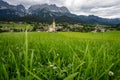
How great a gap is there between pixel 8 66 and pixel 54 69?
0.63 m

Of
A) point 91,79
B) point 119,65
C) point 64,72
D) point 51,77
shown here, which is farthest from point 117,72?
point 51,77

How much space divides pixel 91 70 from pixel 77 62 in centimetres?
28

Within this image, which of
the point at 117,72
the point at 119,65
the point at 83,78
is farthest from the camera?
the point at 119,65

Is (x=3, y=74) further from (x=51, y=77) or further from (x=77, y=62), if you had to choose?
(x=77, y=62)

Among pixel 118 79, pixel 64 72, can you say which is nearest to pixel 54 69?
pixel 64 72

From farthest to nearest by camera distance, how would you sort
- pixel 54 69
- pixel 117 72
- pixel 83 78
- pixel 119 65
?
pixel 119 65, pixel 117 72, pixel 54 69, pixel 83 78

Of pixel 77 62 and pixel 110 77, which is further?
pixel 77 62

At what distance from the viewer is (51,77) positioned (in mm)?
1674

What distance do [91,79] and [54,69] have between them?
379 mm

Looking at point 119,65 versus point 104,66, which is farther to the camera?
point 119,65

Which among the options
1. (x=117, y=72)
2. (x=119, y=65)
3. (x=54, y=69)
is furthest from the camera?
(x=119, y=65)

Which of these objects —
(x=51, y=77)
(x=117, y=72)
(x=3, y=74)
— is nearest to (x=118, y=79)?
(x=117, y=72)

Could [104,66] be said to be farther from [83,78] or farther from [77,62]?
[83,78]

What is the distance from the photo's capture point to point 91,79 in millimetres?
1682
